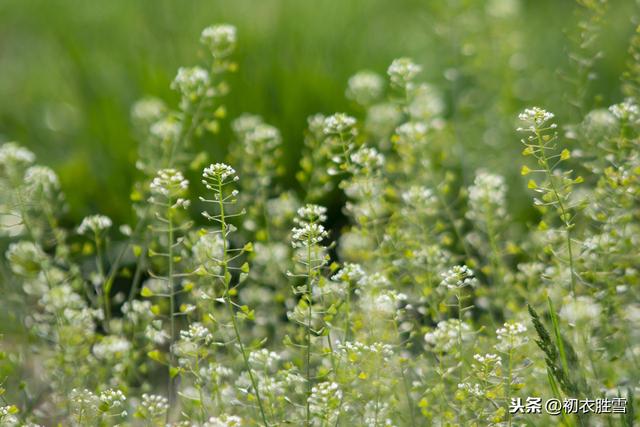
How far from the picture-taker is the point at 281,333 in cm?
367

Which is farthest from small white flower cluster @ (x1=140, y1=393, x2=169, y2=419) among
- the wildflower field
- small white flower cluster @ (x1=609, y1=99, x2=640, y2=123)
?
small white flower cluster @ (x1=609, y1=99, x2=640, y2=123)

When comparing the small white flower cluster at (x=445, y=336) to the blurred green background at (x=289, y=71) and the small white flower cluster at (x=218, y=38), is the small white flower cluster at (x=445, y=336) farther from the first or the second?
the blurred green background at (x=289, y=71)

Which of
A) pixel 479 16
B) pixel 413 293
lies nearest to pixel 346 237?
pixel 413 293

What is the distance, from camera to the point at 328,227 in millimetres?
4738

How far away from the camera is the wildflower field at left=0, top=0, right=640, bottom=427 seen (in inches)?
99.2

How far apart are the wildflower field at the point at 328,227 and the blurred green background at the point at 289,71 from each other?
0.02 m

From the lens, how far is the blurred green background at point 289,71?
4844 mm

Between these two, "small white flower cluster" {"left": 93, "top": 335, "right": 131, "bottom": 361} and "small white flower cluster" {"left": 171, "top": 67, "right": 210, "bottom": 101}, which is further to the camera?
"small white flower cluster" {"left": 171, "top": 67, "right": 210, "bottom": 101}

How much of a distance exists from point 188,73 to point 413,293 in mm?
1229

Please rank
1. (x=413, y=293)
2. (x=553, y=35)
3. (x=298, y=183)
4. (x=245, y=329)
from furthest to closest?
(x=553, y=35) → (x=298, y=183) → (x=245, y=329) → (x=413, y=293)

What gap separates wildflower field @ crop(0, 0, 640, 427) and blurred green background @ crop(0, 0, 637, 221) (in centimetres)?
2

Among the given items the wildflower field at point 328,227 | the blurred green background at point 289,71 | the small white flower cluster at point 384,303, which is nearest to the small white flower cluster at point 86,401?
the wildflower field at point 328,227

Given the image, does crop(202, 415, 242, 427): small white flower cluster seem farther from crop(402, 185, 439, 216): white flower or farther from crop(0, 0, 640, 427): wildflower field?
crop(402, 185, 439, 216): white flower

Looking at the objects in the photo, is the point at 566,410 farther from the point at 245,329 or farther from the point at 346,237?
the point at 245,329
